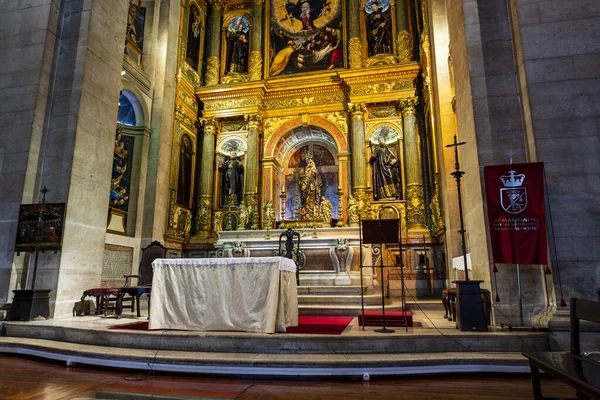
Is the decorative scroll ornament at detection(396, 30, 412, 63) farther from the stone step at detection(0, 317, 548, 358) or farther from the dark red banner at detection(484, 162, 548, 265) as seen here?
the stone step at detection(0, 317, 548, 358)

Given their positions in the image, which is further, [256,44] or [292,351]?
[256,44]

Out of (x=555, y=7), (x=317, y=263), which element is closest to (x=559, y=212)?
(x=555, y=7)

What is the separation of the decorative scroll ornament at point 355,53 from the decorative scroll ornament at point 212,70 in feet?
15.1

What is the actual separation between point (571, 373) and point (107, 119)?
292 inches

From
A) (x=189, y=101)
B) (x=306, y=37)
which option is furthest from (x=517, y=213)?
(x=306, y=37)

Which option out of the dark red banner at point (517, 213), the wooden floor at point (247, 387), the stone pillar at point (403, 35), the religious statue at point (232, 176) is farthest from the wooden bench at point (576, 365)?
the stone pillar at point (403, 35)

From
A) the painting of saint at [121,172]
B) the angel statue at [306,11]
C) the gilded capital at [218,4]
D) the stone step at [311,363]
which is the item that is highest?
the gilded capital at [218,4]

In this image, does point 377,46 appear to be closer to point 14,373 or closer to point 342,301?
point 342,301

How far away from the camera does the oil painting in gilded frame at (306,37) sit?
13.0m

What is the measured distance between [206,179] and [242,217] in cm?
194

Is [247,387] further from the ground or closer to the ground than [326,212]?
closer to the ground

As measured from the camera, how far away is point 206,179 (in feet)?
40.4

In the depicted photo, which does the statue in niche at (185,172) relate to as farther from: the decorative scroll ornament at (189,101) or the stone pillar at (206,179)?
the decorative scroll ornament at (189,101)

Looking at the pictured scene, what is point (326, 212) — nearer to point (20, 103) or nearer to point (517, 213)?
point (517, 213)
